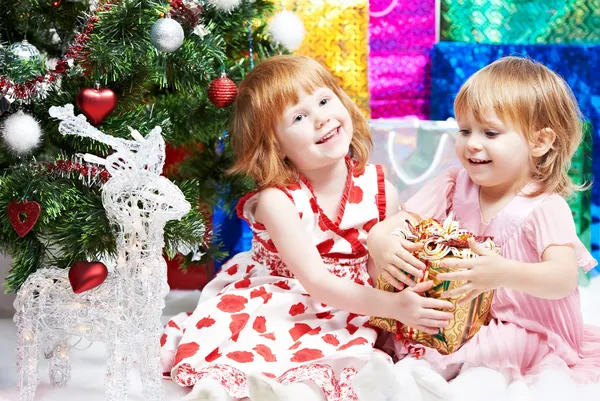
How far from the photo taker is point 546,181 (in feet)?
5.00

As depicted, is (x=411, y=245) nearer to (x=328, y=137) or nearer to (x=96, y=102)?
(x=328, y=137)

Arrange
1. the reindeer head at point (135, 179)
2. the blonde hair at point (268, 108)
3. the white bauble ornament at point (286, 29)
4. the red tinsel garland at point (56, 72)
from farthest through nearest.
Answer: the white bauble ornament at point (286, 29) < the blonde hair at point (268, 108) < the red tinsel garland at point (56, 72) < the reindeer head at point (135, 179)

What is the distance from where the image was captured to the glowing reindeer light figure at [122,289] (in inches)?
51.2

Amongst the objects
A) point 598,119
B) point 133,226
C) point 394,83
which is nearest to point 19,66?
point 133,226

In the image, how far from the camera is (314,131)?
5.25ft

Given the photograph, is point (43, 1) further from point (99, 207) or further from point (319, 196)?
point (319, 196)

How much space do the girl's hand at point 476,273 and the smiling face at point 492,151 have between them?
198 mm

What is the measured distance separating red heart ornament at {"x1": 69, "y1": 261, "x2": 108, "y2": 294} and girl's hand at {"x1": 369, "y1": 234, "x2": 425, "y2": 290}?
0.52m

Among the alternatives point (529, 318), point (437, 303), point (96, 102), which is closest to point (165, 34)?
point (96, 102)

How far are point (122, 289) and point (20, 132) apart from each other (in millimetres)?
356

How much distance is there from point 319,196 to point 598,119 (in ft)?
3.01

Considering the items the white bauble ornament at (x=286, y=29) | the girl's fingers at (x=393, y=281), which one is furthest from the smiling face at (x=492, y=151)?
the white bauble ornament at (x=286, y=29)

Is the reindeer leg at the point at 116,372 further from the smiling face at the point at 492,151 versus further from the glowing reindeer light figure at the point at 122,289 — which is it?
the smiling face at the point at 492,151

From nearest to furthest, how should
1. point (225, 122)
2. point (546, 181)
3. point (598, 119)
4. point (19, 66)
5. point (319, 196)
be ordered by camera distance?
point (19, 66) < point (546, 181) < point (319, 196) < point (225, 122) < point (598, 119)
